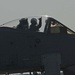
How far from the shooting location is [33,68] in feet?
35.6

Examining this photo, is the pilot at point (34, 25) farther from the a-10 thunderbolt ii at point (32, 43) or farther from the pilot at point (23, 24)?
the pilot at point (23, 24)

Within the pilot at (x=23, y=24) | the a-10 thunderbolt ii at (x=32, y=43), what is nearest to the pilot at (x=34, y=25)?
the a-10 thunderbolt ii at (x=32, y=43)

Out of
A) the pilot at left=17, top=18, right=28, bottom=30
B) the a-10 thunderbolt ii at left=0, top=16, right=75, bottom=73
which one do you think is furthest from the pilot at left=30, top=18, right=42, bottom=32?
the pilot at left=17, top=18, right=28, bottom=30

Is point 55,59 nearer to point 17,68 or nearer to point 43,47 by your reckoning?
point 43,47

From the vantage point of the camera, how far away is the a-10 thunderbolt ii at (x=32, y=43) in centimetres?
1042

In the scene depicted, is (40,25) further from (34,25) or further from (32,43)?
(32,43)

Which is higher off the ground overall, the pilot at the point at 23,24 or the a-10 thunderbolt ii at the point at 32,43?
the pilot at the point at 23,24

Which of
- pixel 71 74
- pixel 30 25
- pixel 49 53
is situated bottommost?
pixel 71 74

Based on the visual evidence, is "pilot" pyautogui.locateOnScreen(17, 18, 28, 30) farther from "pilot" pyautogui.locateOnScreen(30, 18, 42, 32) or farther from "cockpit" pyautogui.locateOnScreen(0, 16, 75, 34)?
"pilot" pyautogui.locateOnScreen(30, 18, 42, 32)

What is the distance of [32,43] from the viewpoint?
1069cm

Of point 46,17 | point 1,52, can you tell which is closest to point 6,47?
point 1,52

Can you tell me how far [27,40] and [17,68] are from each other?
1.03 meters

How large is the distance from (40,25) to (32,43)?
88 centimetres

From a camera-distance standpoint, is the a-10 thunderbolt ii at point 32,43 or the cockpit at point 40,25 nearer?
the a-10 thunderbolt ii at point 32,43
